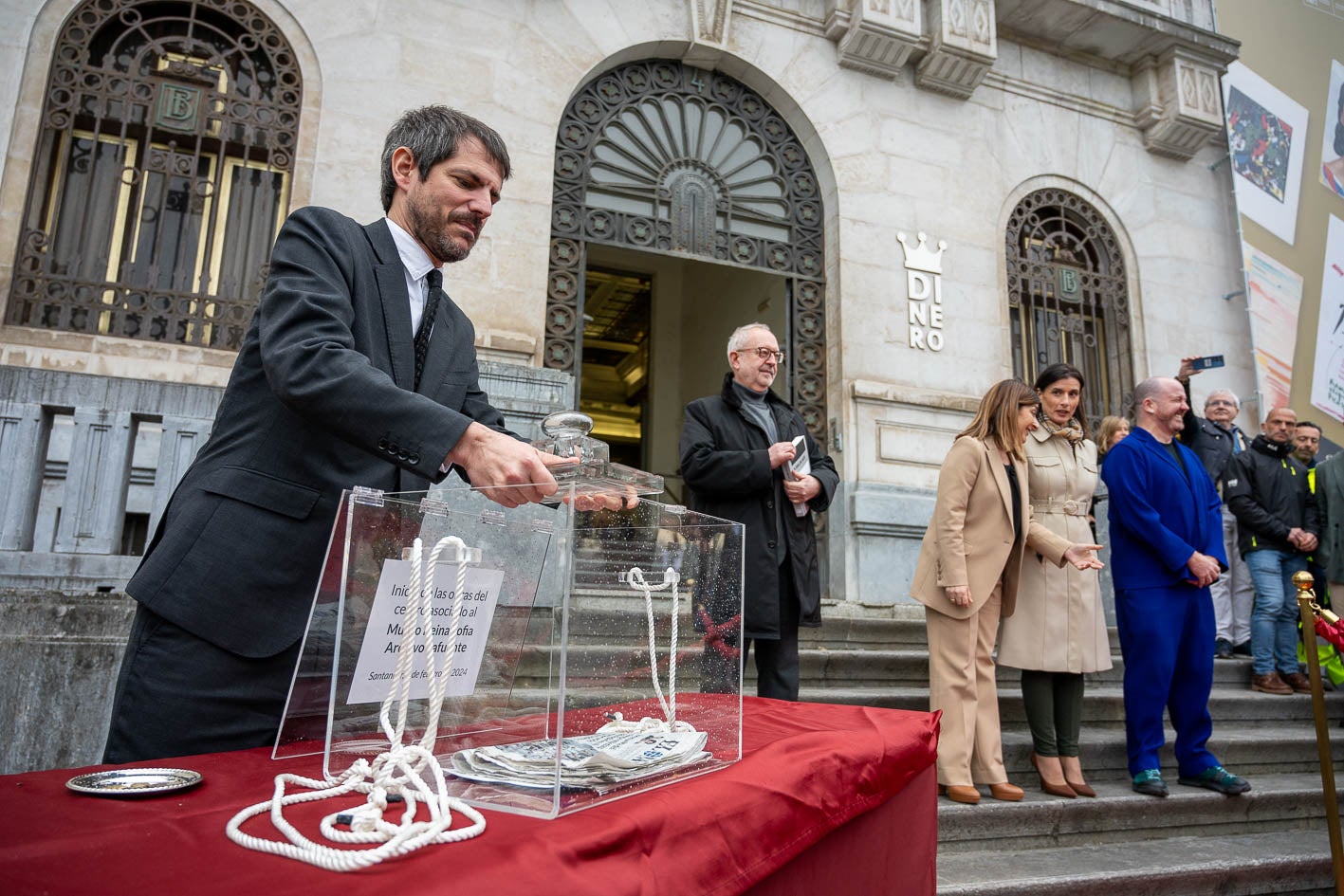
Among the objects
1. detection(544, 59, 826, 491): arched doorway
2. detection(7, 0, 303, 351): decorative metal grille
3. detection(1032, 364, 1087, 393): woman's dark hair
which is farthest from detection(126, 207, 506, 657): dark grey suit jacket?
detection(544, 59, 826, 491): arched doorway

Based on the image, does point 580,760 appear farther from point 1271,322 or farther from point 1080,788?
point 1271,322

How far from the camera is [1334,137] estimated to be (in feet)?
35.1

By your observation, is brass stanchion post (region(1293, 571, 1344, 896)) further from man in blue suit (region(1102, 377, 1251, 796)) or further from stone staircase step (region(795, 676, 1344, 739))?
stone staircase step (region(795, 676, 1344, 739))

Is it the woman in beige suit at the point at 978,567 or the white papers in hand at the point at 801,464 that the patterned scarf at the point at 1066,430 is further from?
the white papers in hand at the point at 801,464

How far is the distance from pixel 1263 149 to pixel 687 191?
7.44 m

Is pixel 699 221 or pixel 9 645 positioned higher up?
pixel 699 221

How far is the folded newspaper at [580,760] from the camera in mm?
996

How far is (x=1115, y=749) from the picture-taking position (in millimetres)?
4520

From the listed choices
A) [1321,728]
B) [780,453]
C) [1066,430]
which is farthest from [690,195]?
[1321,728]

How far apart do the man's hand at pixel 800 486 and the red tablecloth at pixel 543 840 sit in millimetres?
2311

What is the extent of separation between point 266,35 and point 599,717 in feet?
24.6

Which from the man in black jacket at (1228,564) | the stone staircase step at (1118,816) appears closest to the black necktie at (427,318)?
the stone staircase step at (1118,816)

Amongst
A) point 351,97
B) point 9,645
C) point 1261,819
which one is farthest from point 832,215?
point 9,645

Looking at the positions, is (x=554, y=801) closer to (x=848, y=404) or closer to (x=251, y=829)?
(x=251, y=829)
